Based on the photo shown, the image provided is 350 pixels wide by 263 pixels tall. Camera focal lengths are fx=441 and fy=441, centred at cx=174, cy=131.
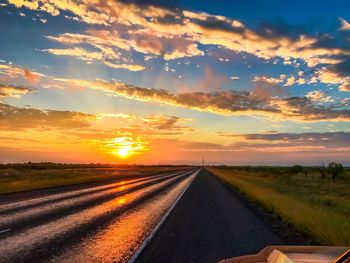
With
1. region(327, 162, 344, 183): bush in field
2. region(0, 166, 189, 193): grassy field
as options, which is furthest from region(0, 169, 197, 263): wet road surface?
region(327, 162, 344, 183): bush in field

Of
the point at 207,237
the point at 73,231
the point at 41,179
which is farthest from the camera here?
the point at 41,179

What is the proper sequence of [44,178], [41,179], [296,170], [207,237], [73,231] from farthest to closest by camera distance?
1. [296,170]
2. [44,178]
3. [41,179]
4. [73,231]
5. [207,237]

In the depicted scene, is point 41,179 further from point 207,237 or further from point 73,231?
point 207,237

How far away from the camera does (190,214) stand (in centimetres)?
1706

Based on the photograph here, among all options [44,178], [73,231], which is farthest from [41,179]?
[73,231]

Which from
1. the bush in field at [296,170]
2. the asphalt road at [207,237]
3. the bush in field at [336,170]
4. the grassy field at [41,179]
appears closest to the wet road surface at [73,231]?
the asphalt road at [207,237]

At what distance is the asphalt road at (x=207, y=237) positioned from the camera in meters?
9.05

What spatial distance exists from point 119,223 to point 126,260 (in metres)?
5.50

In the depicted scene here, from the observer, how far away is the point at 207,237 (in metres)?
11.5

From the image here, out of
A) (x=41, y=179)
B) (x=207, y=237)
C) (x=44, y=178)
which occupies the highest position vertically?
(x=44, y=178)

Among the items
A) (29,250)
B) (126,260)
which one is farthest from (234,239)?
(29,250)

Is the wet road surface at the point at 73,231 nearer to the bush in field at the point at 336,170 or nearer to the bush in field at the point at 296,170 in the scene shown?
the bush in field at the point at 336,170

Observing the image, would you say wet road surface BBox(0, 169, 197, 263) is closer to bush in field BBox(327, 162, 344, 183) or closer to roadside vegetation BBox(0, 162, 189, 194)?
roadside vegetation BBox(0, 162, 189, 194)

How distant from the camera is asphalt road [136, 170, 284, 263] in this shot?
9.05 meters
